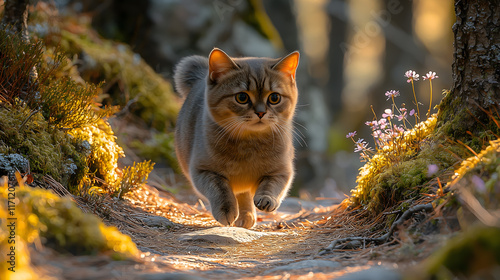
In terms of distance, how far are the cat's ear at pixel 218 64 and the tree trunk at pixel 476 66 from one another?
1.77 meters

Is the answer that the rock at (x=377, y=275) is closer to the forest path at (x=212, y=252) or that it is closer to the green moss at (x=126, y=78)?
the forest path at (x=212, y=252)

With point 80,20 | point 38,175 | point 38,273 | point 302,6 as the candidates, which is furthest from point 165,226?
point 302,6

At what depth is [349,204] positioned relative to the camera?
3148mm

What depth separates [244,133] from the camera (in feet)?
11.4

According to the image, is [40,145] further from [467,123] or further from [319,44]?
[319,44]

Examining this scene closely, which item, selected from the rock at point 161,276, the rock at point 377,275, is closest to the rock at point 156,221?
the rock at point 161,276

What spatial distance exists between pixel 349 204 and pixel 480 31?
58.1 inches

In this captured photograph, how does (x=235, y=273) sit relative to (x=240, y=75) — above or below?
below

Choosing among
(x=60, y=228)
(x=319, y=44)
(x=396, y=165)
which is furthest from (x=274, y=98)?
(x=319, y=44)

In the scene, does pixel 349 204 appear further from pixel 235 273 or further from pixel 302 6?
pixel 302 6

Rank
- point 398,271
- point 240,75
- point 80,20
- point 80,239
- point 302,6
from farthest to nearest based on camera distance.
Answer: point 302,6
point 80,20
point 240,75
point 80,239
point 398,271

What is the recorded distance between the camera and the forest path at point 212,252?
1345 mm

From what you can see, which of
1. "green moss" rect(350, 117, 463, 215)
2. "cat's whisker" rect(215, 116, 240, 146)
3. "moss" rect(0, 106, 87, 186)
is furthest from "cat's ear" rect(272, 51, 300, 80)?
"moss" rect(0, 106, 87, 186)

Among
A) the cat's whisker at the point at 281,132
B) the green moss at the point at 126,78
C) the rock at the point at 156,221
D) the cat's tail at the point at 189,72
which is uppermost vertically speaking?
the green moss at the point at 126,78
